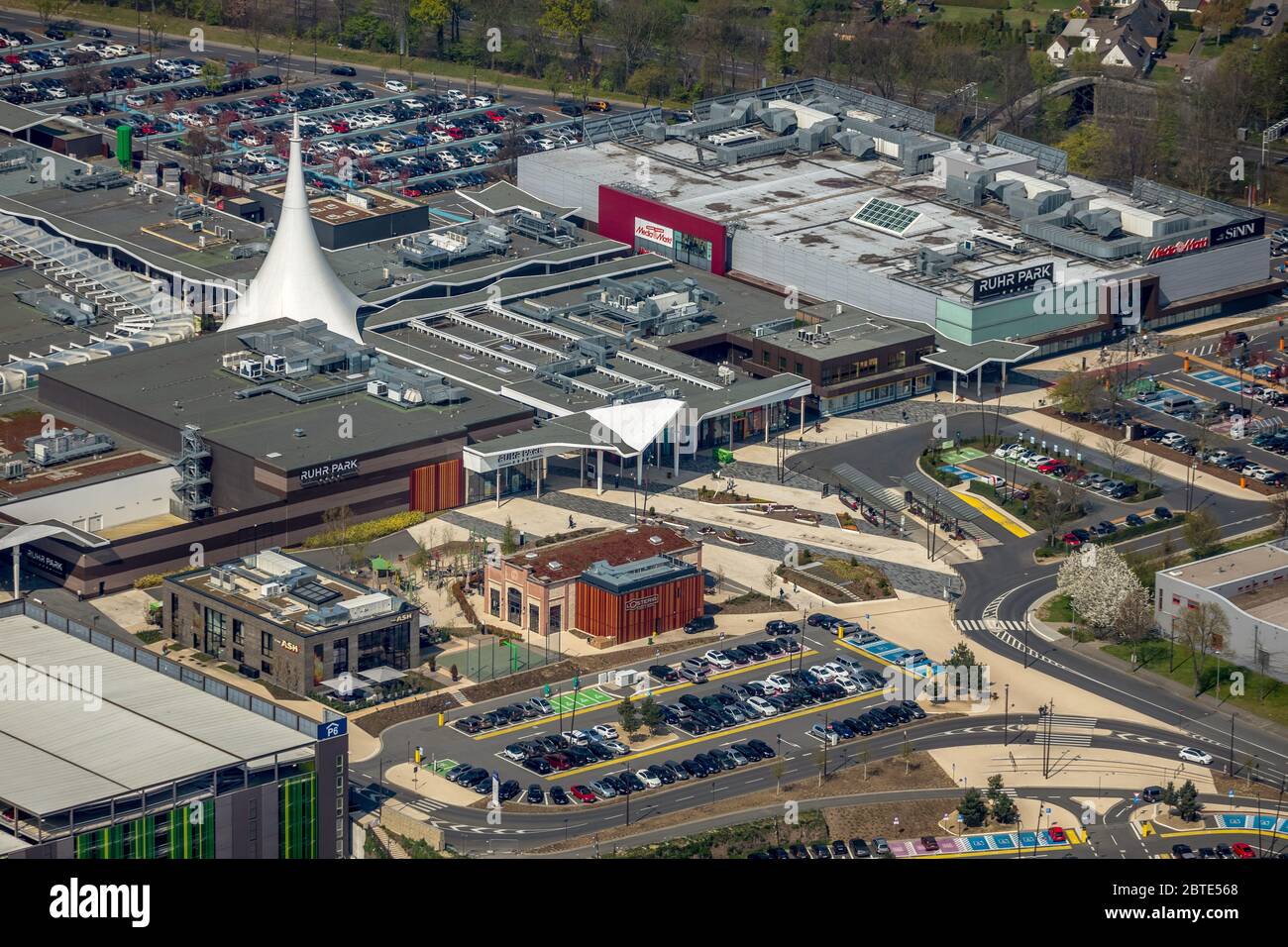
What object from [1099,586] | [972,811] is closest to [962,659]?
[1099,586]

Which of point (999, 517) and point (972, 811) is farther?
point (999, 517)

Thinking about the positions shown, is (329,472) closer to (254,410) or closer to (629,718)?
(254,410)

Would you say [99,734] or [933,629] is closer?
[99,734]

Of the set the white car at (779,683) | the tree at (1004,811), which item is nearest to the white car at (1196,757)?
the tree at (1004,811)

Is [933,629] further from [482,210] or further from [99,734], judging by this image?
[482,210]

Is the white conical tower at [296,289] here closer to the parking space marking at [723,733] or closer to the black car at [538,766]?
the parking space marking at [723,733]

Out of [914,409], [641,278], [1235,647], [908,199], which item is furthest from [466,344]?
[1235,647]
